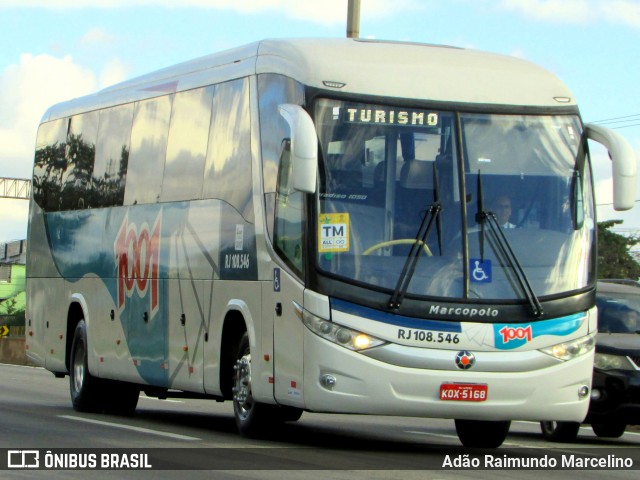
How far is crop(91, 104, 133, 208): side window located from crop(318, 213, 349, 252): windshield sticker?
6.08 meters

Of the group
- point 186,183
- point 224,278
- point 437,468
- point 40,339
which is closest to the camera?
point 437,468

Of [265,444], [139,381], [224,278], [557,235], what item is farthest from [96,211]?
[557,235]

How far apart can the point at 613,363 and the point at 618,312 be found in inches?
51.0

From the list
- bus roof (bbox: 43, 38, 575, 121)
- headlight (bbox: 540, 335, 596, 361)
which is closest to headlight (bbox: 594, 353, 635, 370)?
headlight (bbox: 540, 335, 596, 361)

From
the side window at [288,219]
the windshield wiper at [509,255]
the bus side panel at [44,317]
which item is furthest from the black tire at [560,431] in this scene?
the bus side panel at [44,317]

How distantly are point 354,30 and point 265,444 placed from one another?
33.2 ft

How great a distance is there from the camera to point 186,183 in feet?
53.2

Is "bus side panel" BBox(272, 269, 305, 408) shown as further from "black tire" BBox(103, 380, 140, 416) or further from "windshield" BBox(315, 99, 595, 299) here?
"black tire" BBox(103, 380, 140, 416)

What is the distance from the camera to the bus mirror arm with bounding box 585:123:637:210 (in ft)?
44.2

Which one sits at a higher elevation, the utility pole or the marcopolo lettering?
the utility pole

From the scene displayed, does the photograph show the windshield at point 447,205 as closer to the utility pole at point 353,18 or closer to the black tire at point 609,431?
the black tire at point 609,431

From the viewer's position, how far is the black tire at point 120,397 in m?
19.2

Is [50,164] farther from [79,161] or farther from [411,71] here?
[411,71]

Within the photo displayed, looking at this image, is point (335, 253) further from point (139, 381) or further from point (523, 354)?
point (139, 381)
